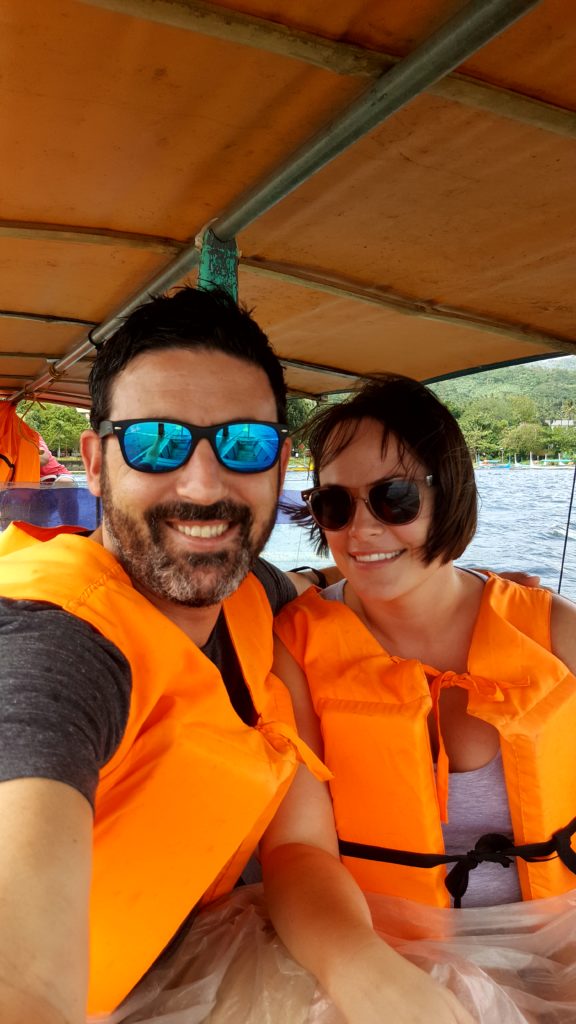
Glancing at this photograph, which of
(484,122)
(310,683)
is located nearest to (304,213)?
(484,122)

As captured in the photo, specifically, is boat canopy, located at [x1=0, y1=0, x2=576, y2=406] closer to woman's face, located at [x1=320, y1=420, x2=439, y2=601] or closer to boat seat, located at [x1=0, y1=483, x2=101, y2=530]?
woman's face, located at [x1=320, y1=420, x2=439, y2=601]

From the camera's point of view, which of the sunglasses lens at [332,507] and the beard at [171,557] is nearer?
the beard at [171,557]

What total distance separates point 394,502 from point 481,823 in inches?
28.7

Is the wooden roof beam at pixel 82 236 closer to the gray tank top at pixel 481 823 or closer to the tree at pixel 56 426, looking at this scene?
the gray tank top at pixel 481 823

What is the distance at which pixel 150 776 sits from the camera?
1.09 m

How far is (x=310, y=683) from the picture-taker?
1.59 metres

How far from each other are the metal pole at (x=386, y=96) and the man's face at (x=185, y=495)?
57cm

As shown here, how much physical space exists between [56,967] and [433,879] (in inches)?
37.5

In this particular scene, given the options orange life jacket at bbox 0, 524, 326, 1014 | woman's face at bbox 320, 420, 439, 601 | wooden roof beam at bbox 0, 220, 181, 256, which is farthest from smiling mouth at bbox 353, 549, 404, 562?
wooden roof beam at bbox 0, 220, 181, 256

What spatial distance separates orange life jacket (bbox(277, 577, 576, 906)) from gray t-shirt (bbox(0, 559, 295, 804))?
646 mm

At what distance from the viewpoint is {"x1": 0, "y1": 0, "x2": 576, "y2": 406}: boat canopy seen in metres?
1.28

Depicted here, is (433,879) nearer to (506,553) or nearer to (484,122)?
(484,122)

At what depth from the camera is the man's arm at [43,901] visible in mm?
665

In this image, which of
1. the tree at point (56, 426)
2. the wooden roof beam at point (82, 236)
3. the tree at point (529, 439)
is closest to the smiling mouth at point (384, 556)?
the wooden roof beam at point (82, 236)
